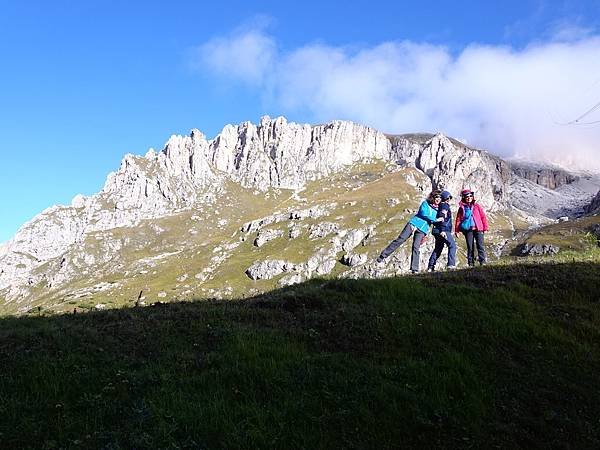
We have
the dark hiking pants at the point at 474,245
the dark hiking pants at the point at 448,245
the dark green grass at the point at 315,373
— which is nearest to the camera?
the dark green grass at the point at 315,373

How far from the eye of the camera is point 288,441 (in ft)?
22.7

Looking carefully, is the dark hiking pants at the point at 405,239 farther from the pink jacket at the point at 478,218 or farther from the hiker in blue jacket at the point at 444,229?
the pink jacket at the point at 478,218

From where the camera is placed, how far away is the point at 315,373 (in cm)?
883

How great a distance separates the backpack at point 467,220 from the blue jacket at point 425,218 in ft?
5.10

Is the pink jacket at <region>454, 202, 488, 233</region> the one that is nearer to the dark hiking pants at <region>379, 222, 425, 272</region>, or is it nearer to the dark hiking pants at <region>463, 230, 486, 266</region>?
the dark hiking pants at <region>463, 230, 486, 266</region>

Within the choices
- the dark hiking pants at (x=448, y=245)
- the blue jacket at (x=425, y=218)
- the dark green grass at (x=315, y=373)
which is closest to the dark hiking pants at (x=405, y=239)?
the blue jacket at (x=425, y=218)

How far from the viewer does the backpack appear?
849 inches

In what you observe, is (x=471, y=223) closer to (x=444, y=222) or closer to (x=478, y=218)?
(x=478, y=218)

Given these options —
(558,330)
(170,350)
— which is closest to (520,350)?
(558,330)

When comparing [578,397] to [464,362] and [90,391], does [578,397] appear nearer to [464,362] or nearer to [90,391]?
[464,362]

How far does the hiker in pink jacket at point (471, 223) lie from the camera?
70.2ft

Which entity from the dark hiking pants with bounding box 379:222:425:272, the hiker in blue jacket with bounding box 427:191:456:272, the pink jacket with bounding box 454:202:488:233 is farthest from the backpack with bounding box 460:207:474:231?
the dark hiking pants with bounding box 379:222:425:272

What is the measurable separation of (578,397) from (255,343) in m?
6.41

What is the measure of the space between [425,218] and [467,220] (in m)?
2.16
